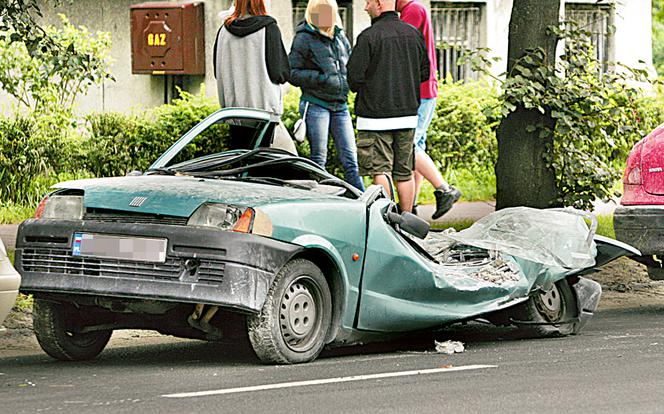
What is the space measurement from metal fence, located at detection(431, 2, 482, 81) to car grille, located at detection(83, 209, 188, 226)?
14624 mm

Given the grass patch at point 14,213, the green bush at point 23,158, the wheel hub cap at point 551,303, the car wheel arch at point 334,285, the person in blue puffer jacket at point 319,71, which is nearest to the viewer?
the car wheel arch at point 334,285

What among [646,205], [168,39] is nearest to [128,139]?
[168,39]

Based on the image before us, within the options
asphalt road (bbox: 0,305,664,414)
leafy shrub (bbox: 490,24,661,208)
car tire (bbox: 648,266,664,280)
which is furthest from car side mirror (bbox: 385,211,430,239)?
leafy shrub (bbox: 490,24,661,208)

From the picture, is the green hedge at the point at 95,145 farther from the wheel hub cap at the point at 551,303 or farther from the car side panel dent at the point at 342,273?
the car side panel dent at the point at 342,273

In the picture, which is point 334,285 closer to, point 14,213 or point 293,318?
point 293,318

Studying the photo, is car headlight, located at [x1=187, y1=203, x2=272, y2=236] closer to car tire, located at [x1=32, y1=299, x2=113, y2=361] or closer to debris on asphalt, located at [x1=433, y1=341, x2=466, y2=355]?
car tire, located at [x1=32, y1=299, x2=113, y2=361]

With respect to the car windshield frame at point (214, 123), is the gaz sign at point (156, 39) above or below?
above

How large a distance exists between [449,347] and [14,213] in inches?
274

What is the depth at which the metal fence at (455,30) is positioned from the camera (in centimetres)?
2180

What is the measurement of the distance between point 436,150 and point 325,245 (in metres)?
9.78

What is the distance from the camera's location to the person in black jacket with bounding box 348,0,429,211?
1155cm

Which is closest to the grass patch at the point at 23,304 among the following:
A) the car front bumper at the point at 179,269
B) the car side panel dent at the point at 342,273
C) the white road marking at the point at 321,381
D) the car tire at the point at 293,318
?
the car front bumper at the point at 179,269

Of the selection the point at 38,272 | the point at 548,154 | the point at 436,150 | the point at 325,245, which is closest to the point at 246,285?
the point at 325,245

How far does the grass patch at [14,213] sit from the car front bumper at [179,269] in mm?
6685
